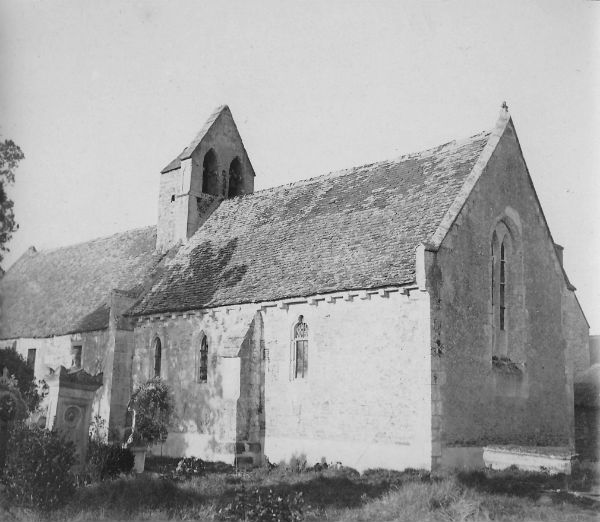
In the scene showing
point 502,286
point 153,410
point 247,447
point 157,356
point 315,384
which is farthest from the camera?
point 157,356

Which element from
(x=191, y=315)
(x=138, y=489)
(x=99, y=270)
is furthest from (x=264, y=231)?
(x=138, y=489)

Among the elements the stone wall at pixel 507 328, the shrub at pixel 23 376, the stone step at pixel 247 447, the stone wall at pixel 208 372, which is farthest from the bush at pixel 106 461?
the stone wall at pixel 507 328

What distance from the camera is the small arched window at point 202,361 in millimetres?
25344

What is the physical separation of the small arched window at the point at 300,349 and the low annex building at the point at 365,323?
5cm

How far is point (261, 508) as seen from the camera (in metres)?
13.0

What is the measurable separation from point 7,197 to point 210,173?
1737 cm

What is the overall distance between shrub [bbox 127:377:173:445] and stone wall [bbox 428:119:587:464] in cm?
1124

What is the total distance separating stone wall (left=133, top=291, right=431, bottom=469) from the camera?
63.9ft

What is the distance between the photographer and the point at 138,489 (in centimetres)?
1462

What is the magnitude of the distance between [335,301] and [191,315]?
6669 mm

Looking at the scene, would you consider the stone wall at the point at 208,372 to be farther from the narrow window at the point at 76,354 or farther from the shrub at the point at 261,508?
the shrub at the point at 261,508

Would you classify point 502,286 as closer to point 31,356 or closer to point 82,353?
point 82,353

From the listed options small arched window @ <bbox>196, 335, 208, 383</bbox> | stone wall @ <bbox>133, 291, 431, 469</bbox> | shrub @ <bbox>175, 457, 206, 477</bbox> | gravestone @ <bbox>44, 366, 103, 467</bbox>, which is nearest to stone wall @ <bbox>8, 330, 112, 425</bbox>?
stone wall @ <bbox>133, 291, 431, 469</bbox>

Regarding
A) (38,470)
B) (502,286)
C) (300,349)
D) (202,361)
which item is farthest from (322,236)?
(38,470)
